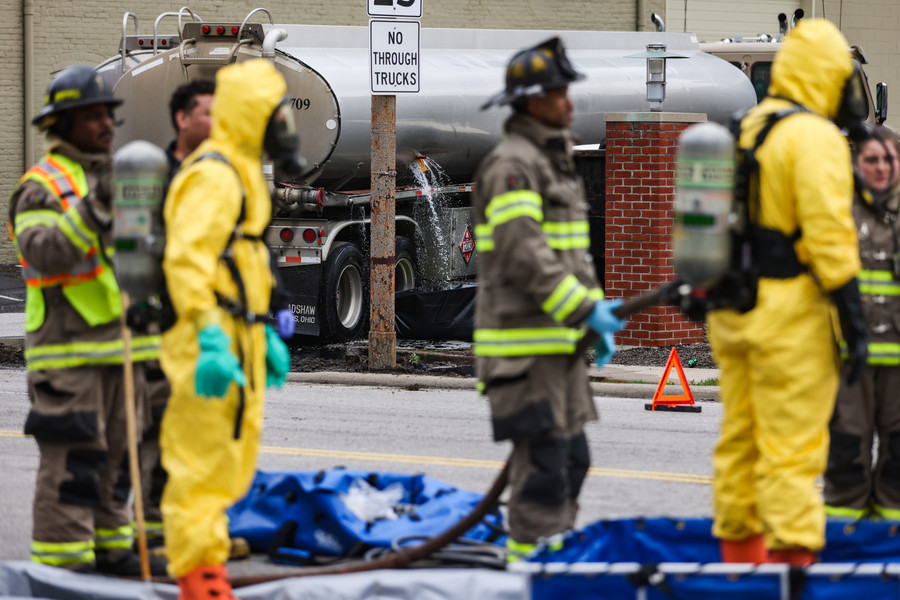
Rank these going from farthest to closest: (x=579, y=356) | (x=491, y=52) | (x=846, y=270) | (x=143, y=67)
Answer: (x=491, y=52), (x=143, y=67), (x=579, y=356), (x=846, y=270)

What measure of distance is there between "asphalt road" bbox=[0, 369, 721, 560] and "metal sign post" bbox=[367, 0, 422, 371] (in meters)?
0.90

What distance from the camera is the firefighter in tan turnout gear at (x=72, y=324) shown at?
5613 mm

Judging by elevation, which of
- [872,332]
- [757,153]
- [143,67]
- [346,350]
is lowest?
[346,350]

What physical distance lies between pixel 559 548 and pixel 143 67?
1018 cm

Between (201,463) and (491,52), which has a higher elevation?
(491,52)

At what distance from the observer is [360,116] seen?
14.0 meters

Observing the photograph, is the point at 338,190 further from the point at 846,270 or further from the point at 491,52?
the point at 846,270

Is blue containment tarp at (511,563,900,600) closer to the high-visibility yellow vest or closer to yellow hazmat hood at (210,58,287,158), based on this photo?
yellow hazmat hood at (210,58,287,158)

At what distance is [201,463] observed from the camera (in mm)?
Answer: 4938

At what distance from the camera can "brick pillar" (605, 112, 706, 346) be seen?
46.4ft

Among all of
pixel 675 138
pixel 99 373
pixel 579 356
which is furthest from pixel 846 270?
pixel 675 138

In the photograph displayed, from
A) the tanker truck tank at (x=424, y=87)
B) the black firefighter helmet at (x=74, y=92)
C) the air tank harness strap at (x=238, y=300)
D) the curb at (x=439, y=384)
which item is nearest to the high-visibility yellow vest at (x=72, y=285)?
the black firefighter helmet at (x=74, y=92)

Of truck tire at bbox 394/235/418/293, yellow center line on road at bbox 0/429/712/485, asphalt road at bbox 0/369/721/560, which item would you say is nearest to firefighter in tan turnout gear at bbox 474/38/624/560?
asphalt road at bbox 0/369/721/560

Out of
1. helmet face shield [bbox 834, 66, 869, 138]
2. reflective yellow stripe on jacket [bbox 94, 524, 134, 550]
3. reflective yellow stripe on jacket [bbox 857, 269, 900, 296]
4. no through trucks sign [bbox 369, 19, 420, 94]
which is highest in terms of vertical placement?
no through trucks sign [bbox 369, 19, 420, 94]
